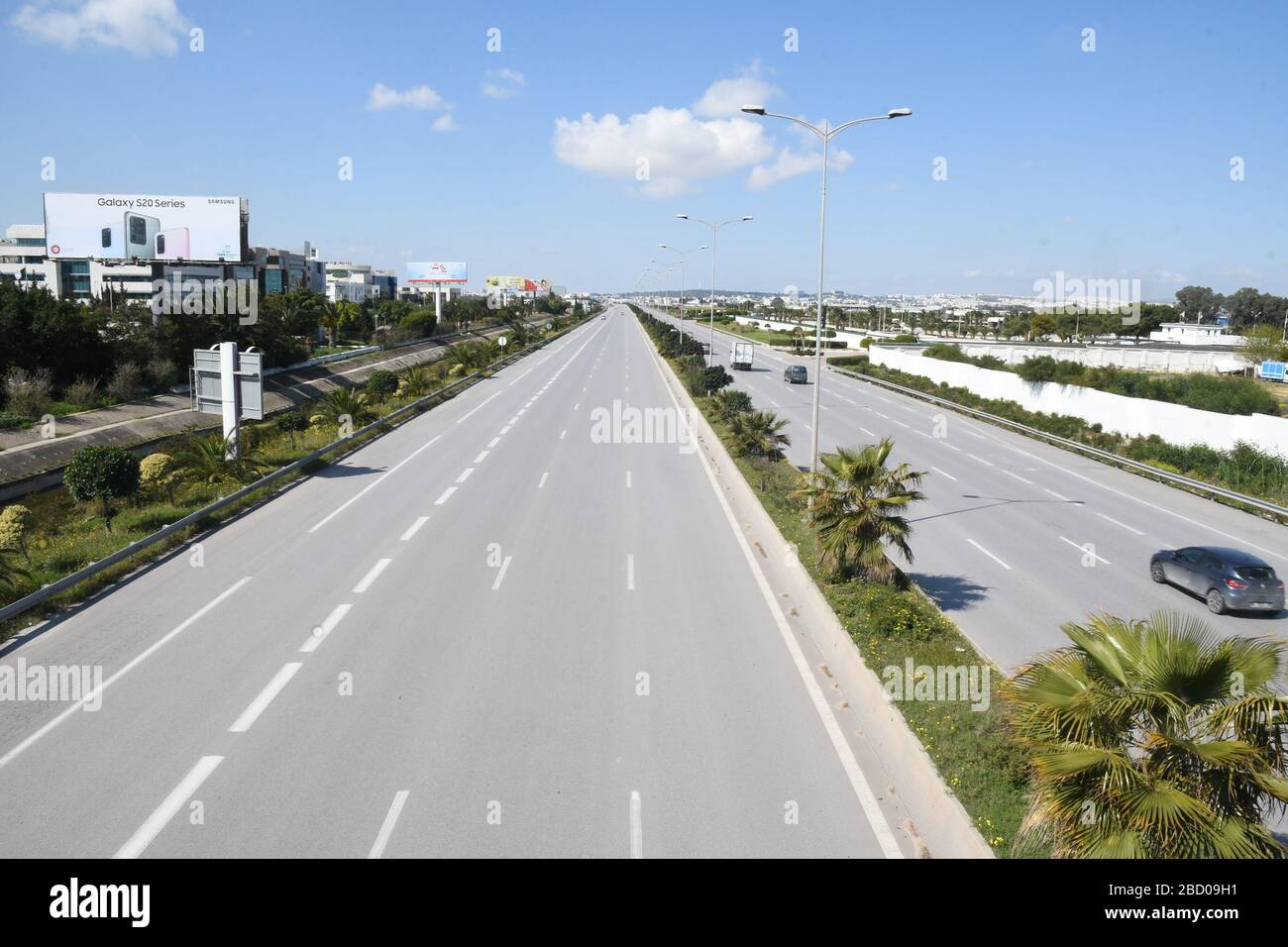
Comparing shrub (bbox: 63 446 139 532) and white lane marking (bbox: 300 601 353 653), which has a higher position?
shrub (bbox: 63 446 139 532)

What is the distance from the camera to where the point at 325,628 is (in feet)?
43.4

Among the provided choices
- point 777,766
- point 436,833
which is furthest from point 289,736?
point 777,766

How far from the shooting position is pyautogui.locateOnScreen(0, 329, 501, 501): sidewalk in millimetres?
30453

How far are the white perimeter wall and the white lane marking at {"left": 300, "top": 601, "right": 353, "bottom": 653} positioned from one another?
31537 mm

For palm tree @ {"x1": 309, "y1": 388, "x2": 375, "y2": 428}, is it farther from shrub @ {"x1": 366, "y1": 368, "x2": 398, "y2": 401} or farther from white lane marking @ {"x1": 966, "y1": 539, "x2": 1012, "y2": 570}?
white lane marking @ {"x1": 966, "y1": 539, "x2": 1012, "y2": 570}

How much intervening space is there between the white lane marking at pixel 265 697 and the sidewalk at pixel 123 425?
22.5 m

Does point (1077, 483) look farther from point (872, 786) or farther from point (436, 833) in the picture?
point (436, 833)

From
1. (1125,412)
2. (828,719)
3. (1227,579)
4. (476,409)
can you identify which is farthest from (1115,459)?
(828,719)

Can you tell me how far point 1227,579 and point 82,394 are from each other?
42556 mm

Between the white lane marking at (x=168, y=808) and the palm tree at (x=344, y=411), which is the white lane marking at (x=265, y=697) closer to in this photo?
the white lane marking at (x=168, y=808)

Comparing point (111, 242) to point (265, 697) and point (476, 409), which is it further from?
point (265, 697)

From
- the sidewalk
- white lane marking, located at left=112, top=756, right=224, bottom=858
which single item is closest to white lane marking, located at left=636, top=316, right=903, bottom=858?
white lane marking, located at left=112, top=756, right=224, bottom=858

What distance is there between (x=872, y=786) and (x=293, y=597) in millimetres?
9787
